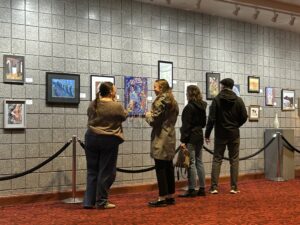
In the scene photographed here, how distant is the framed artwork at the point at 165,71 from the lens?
7082 millimetres

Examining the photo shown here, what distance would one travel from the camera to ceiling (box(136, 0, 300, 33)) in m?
7.06

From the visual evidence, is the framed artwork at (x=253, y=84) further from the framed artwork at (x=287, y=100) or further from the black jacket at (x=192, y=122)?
the black jacket at (x=192, y=122)

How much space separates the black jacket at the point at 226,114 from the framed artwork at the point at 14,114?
246cm

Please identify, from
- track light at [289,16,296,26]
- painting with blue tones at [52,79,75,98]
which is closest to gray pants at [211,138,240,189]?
painting with blue tones at [52,79,75,98]

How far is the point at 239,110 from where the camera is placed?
6145 mm

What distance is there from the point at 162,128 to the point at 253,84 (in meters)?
3.76

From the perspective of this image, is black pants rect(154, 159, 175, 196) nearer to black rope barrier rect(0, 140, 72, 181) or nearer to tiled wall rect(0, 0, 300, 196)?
black rope barrier rect(0, 140, 72, 181)

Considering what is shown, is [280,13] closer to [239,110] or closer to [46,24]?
[239,110]

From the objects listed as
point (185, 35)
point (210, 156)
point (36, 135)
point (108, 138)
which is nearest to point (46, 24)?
point (36, 135)

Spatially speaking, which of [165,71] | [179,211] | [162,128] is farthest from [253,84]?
[179,211]

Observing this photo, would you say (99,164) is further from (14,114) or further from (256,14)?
(256,14)

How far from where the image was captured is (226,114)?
6.12 m

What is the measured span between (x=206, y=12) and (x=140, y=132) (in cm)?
244

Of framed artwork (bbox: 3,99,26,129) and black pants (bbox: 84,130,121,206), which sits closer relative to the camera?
black pants (bbox: 84,130,121,206)
